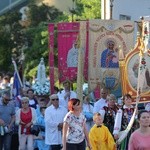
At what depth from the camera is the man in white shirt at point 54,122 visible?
14109 mm

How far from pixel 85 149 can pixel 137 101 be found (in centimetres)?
149

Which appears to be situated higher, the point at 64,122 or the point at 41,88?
the point at 41,88

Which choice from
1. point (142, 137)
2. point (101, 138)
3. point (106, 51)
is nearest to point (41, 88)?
point (106, 51)

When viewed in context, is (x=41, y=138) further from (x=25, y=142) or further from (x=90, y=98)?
(x=90, y=98)

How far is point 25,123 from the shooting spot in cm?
1527

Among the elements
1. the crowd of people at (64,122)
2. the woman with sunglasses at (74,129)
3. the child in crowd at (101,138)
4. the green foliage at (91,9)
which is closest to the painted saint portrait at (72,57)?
the crowd of people at (64,122)

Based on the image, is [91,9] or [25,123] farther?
[91,9]

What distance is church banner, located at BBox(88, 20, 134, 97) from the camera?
16.3 meters

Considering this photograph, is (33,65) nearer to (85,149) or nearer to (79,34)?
(79,34)

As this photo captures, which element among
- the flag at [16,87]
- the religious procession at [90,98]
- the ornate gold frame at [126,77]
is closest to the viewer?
the religious procession at [90,98]

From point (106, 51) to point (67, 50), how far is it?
106 cm

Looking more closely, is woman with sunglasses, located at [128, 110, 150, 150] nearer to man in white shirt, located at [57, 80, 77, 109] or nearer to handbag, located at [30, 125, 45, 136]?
handbag, located at [30, 125, 45, 136]

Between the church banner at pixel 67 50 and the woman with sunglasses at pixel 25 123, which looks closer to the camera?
the woman with sunglasses at pixel 25 123

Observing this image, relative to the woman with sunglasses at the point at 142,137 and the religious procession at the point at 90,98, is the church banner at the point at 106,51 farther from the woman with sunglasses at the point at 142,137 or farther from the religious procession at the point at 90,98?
the woman with sunglasses at the point at 142,137
